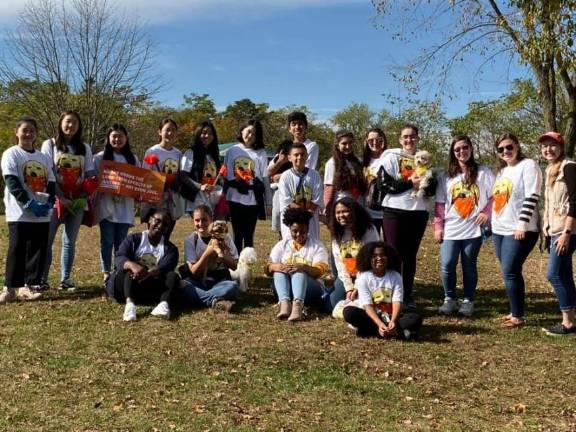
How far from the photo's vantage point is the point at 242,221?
772 centimetres

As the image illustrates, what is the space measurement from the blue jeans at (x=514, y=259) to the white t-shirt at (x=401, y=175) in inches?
34.9

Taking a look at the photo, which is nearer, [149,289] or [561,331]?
[561,331]

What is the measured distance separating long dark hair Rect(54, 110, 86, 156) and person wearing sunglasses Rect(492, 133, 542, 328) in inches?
188

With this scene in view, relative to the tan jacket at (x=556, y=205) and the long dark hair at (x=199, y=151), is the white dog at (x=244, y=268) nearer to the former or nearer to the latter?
the long dark hair at (x=199, y=151)

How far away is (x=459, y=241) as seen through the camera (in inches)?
269

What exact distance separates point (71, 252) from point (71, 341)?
2.04 metres

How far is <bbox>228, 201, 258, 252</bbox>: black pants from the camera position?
7664 millimetres

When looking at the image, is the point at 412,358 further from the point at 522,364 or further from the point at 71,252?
the point at 71,252

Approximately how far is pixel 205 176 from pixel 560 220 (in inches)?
157

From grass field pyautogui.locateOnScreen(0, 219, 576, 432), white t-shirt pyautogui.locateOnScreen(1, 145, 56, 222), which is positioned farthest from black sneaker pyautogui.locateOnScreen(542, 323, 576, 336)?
white t-shirt pyautogui.locateOnScreen(1, 145, 56, 222)

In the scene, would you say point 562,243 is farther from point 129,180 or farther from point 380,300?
point 129,180

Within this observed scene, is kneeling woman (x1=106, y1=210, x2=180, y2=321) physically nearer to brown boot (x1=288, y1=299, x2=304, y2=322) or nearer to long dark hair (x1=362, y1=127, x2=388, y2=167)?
brown boot (x1=288, y1=299, x2=304, y2=322)

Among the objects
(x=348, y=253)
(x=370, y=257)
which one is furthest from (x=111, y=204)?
(x=370, y=257)

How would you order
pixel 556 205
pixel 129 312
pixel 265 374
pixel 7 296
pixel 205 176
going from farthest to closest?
pixel 205 176 < pixel 7 296 < pixel 129 312 < pixel 556 205 < pixel 265 374
